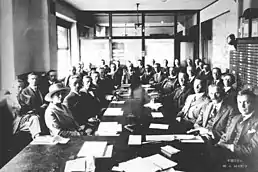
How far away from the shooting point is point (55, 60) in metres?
2.30

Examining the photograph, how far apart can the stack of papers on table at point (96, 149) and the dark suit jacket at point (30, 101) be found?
49 cm

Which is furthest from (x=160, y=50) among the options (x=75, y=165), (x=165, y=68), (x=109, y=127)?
(x=75, y=165)

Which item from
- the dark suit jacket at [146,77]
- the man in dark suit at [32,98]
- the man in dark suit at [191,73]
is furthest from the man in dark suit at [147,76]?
the man in dark suit at [32,98]

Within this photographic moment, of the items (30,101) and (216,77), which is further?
(216,77)

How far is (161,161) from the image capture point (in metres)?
1.60

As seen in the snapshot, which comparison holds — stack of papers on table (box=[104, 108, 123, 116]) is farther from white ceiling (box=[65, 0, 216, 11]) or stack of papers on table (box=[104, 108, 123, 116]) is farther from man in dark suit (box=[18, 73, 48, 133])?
white ceiling (box=[65, 0, 216, 11])

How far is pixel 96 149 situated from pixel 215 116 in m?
1.14

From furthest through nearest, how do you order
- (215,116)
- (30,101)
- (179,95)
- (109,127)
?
(179,95) < (215,116) < (109,127) < (30,101)

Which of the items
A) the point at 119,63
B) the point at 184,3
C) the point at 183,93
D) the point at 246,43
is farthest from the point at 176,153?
the point at 184,3

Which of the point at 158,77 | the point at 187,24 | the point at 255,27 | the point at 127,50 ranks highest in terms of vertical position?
the point at 187,24

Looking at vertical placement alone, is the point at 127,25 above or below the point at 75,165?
above

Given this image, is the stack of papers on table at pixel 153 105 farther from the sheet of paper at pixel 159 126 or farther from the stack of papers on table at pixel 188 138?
the stack of papers on table at pixel 188 138

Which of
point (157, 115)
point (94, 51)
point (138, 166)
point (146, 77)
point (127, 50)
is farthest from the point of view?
point (146, 77)

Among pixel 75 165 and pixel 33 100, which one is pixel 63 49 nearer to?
pixel 33 100
